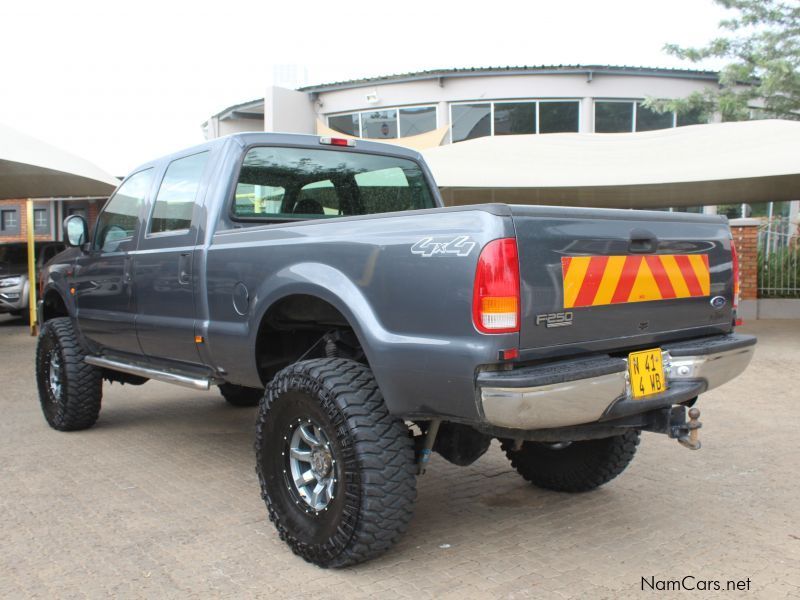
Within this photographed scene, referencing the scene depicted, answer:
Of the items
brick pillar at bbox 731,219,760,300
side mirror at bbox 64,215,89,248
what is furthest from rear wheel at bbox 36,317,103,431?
brick pillar at bbox 731,219,760,300

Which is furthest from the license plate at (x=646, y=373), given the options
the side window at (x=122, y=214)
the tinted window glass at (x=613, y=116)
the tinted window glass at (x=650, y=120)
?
the tinted window glass at (x=650, y=120)

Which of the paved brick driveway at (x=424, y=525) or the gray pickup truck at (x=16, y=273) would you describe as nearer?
the paved brick driveway at (x=424, y=525)

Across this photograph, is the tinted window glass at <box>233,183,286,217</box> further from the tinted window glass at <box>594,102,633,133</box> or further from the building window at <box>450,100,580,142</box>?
the tinted window glass at <box>594,102,633,133</box>

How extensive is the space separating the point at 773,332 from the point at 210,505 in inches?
402

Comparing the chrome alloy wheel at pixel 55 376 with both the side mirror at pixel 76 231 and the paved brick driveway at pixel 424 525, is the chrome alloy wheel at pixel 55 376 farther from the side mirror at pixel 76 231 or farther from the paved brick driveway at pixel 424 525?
the side mirror at pixel 76 231

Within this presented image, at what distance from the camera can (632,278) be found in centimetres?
319

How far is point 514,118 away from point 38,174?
529 inches

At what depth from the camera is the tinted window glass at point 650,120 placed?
21.2 metres

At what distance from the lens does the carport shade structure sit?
10578mm

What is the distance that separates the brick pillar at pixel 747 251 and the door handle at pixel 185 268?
454 inches

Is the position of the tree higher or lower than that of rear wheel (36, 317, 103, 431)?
higher

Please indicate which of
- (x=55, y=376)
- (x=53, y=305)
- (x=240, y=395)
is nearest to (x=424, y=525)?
(x=240, y=395)

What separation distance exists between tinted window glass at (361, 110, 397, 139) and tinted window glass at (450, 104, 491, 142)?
192 cm

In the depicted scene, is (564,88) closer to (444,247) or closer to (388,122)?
(388,122)
